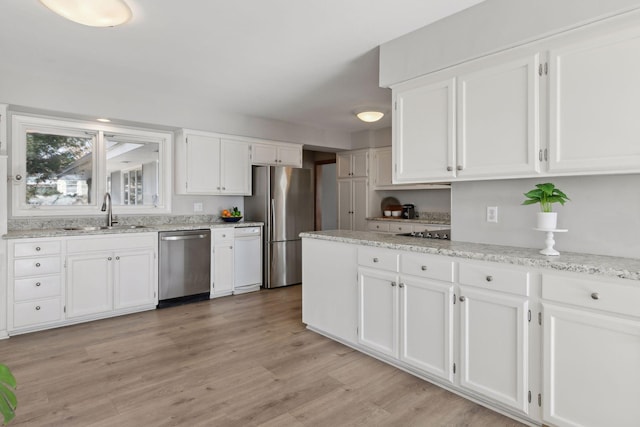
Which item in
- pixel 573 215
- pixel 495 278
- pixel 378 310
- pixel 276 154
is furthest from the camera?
pixel 276 154

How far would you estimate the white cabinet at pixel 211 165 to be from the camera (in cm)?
462

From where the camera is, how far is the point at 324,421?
6.52 ft

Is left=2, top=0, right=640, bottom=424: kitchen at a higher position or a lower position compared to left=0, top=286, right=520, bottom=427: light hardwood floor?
higher

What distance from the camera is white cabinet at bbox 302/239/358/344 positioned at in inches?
114

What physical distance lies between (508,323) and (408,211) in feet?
13.6

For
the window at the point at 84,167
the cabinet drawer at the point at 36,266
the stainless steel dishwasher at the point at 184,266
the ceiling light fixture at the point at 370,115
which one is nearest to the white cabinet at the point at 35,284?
the cabinet drawer at the point at 36,266

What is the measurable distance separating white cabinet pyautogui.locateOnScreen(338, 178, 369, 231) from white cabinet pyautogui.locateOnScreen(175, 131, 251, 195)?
1.97 meters

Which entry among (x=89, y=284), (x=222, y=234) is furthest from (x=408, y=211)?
(x=89, y=284)

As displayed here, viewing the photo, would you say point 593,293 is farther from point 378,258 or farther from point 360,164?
point 360,164

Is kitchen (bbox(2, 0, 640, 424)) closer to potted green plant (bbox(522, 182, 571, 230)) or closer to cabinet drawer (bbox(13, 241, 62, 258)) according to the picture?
potted green plant (bbox(522, 182, 571, 230))

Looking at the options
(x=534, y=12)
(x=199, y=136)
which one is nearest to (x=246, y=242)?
(x=199, y=136)

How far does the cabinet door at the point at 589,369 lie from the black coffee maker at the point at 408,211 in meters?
4.22

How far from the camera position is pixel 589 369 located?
5.56ft

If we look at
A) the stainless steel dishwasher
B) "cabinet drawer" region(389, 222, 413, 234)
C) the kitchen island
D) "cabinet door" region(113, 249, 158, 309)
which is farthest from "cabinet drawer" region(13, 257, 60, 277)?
"cabinet drawer" region(389, 222, 413, 234)
